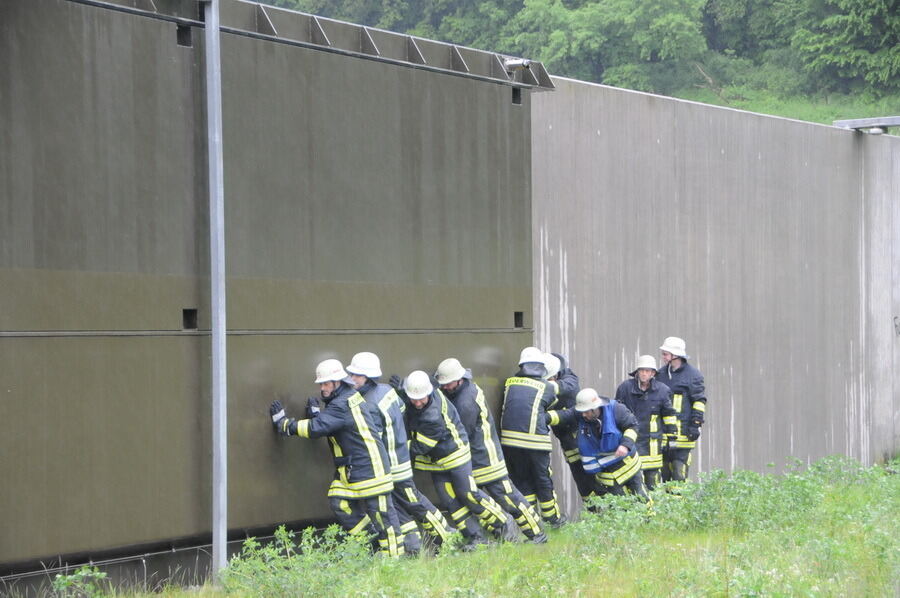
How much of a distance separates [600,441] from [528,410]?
0.99 meters

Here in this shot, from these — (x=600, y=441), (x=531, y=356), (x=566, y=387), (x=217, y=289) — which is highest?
(x=217, y=289)

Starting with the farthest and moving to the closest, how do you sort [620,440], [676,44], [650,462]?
1. [676,44]
2. [650,462]
3. [620,440]

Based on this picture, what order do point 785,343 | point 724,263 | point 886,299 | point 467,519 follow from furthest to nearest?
point 886,299
point 785,343
point 724,263
point 467,519

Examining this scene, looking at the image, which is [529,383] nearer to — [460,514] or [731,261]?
[460,514]

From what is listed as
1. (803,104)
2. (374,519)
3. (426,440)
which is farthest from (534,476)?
(803,104)

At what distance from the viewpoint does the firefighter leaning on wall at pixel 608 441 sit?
1183 cm

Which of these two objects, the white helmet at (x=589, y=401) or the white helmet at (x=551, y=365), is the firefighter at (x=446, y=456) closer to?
the white helmet at (x=589, y=401)

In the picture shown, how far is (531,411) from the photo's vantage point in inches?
450

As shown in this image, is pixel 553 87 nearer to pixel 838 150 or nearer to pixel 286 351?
pixel 286 351

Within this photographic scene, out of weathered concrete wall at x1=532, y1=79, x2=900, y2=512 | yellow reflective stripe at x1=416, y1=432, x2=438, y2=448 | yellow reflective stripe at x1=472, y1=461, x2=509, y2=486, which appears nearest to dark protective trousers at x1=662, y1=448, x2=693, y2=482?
weathered concrete wall at x1=532, y1=79, x2=900, y2=512

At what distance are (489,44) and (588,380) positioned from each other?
38600 mm

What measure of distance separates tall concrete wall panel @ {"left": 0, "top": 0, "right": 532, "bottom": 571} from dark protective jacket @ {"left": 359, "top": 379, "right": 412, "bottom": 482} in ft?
1.76

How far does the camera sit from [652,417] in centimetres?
1289

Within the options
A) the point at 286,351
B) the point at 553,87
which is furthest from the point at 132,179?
the point at 553,87
